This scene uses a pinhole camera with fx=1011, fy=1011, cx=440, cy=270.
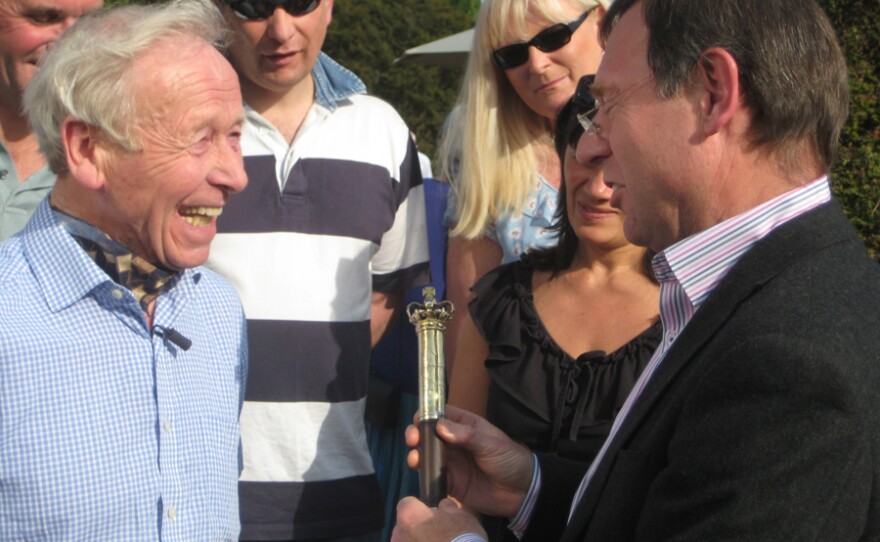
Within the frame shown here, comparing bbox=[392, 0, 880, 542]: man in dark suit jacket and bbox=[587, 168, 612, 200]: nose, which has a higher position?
bbox=[392, 0, 880, 542]: man in dark suit jacket

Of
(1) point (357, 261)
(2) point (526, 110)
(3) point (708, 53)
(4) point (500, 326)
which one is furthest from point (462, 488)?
(2) point (526, 110)

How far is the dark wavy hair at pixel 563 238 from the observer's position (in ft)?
10.3

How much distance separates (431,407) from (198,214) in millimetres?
871

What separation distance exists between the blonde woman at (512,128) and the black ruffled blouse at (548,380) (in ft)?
2.04

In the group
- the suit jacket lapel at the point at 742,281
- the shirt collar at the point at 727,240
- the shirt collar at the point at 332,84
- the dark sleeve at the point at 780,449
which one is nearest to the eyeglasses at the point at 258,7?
the shirt collar at the point at 332,84

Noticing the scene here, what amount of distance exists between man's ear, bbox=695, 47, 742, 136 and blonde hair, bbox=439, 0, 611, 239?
1883mm

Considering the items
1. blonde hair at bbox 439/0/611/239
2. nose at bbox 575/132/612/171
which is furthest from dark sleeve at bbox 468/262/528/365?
nose at bbox 575/132/612/171

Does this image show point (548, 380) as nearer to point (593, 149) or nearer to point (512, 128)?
point (593, 149)

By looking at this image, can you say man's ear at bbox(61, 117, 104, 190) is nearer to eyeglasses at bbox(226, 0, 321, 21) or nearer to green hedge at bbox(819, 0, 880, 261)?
eyeglasses at bbox(226, 0, 321, 21)

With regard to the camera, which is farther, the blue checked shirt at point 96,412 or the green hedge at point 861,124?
the green hedge at point 861,124

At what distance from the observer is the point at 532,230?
3.69 m

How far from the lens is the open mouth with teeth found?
2721 mm

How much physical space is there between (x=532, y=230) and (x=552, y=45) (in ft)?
2.32

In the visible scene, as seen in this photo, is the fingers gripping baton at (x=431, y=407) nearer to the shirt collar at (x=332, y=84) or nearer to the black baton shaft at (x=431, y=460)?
the black baton shaft at (x=431, y=460)
